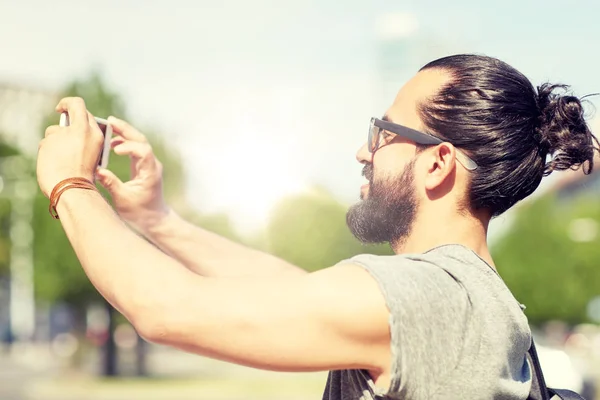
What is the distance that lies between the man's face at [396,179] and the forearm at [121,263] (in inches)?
21.2

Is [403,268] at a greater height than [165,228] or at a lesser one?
greater

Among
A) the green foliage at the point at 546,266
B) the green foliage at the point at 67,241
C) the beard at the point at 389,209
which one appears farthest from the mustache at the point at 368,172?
the green foliage at the point at 546,266

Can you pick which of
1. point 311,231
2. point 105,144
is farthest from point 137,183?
point 311,231

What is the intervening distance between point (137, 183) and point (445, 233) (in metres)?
0.97

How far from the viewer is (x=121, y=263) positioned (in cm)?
158

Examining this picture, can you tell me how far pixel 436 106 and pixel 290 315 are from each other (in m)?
0.65

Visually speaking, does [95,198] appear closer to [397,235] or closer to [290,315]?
[290,315]

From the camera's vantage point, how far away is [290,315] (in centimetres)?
153

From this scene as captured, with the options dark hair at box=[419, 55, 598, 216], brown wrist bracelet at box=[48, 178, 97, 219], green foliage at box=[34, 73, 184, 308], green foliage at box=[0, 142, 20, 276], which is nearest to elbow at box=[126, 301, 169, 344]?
brown wrist bracelet at box=[48, 178, 97, 219]

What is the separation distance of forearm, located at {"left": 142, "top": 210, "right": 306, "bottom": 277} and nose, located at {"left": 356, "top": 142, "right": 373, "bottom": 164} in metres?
0.52

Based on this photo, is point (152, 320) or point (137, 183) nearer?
point (152, 320)

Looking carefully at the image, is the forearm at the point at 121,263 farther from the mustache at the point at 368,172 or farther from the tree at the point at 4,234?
the tree at the point at 4,234

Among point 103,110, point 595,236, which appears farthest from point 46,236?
point 595,236

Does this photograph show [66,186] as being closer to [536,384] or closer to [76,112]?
[76,112]
